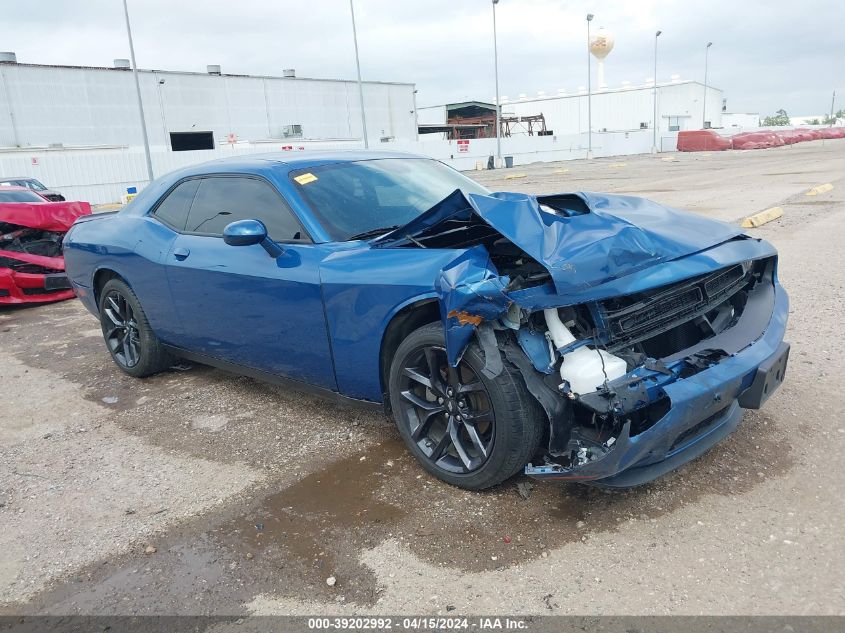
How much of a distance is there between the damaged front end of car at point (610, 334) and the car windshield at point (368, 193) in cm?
79

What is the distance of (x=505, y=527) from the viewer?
282 centimetres

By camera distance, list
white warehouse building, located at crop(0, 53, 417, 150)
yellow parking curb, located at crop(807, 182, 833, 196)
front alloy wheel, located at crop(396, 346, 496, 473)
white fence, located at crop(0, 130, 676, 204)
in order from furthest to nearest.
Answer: white warehouse building, located at crop(0, 53, 417, 150)
white fence, located at crop(0, 130, 676, 204)
yellow parking curb, located at crop(807, 182, 833, 196)
front alloy wheel, located at crop(396, 346, 496, 473)

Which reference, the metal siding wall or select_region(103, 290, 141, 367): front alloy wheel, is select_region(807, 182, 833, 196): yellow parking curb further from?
the metal siding wall

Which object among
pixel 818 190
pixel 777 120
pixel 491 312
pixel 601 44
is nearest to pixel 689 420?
pixel 491 312

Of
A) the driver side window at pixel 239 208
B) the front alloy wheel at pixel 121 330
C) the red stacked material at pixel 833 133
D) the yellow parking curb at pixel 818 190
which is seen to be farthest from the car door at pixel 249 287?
the red stacked material at pixel 833 133

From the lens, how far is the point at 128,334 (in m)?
5.10

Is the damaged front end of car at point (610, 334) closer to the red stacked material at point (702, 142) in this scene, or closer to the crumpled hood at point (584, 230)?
the crumpled hood at point (584, 230)

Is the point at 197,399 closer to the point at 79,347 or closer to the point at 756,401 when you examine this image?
the point at 79,347

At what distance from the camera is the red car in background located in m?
8.05

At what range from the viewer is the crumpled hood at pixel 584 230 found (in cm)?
266

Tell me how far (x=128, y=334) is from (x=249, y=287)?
1830mm

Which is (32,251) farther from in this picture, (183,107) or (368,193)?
(183,107)

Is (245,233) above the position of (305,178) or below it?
below

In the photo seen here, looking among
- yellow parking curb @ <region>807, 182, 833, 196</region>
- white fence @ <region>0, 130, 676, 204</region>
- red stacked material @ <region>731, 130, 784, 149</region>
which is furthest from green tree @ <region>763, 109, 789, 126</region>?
yellow parking curb @ <region>807, 182, 833, 196</region>
